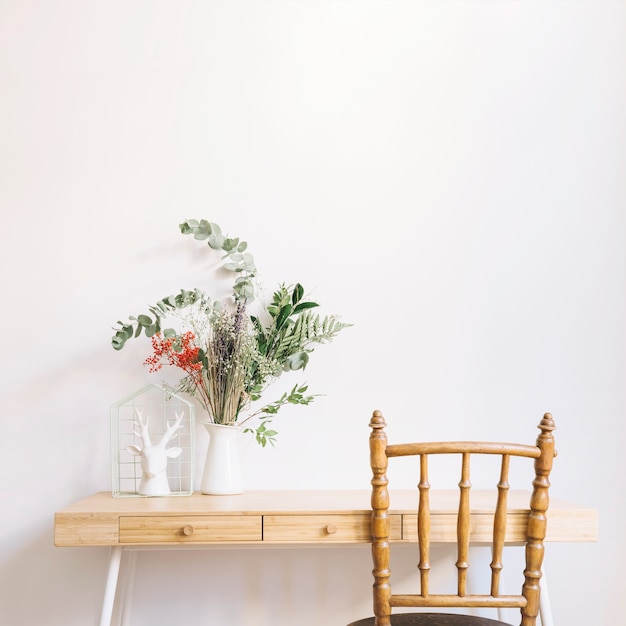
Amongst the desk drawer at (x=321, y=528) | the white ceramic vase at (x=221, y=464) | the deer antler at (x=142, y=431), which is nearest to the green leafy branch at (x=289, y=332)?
the white ceramic vase at (x=221, y=464)

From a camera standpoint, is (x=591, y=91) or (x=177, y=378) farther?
(x=591, y=91)

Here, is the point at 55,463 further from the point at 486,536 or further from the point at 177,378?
the point at 486,536

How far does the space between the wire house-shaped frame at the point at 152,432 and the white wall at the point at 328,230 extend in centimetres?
6

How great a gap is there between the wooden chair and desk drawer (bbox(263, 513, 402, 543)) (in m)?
0.10

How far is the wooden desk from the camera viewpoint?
192 centimetres

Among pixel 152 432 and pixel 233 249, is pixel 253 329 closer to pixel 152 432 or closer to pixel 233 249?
pixel 233 249

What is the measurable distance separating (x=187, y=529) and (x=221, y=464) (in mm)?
331

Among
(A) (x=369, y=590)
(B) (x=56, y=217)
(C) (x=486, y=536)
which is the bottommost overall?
Result: (A) (x=369, y=590)

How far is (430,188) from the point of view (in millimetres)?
2531

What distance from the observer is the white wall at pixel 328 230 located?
239 centimetres

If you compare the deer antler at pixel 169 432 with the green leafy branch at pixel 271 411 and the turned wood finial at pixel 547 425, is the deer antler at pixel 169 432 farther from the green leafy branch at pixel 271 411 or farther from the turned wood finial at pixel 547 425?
the turned wood finial at pixel 547 425

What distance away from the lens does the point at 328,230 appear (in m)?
2.50

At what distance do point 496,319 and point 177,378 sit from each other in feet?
3.44

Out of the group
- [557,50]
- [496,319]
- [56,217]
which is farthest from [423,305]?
[56,217]
